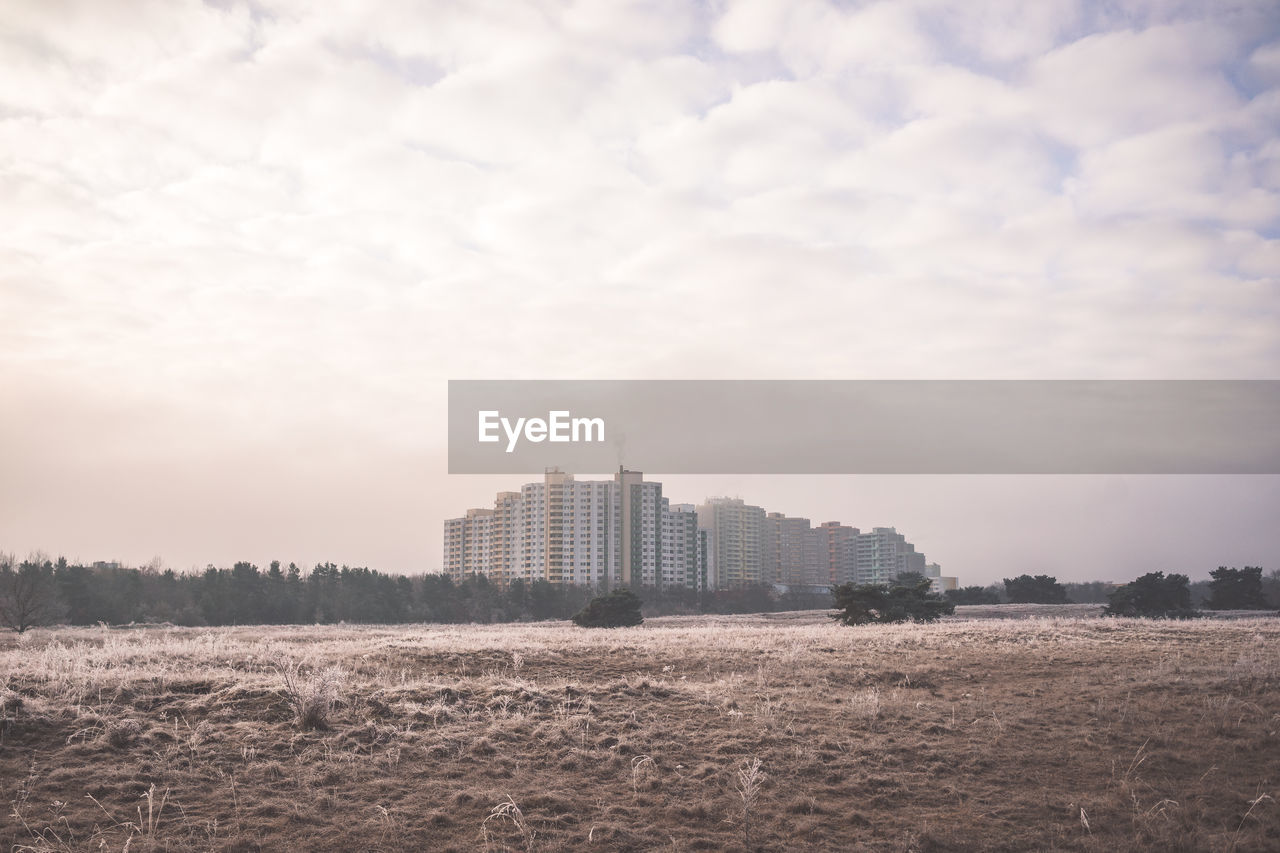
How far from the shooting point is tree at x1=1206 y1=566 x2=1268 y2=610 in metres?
63.2

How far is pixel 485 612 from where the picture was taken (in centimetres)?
8606

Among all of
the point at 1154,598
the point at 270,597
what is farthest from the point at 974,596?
the point at 270,597

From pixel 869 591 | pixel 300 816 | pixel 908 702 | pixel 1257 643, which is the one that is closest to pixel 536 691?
pixel 300 816

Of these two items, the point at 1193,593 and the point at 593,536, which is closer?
the point at 1193,593

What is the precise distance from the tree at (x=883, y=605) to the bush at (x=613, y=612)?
14700 mm

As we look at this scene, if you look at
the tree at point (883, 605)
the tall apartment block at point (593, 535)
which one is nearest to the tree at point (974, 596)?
the tree at point (883, 605)

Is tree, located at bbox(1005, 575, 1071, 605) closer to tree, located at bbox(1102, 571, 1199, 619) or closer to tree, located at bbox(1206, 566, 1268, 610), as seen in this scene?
tree, located at bbox(1206, 566, 1268, 610)

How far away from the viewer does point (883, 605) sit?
46312 mm

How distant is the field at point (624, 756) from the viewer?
41.2 ft

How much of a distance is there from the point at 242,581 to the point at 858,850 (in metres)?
81.1

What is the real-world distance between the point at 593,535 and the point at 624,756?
149 meters

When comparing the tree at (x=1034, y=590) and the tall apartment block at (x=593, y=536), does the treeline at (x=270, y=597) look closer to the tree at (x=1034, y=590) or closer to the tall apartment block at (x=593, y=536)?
the tree at (x=1034, y=590)

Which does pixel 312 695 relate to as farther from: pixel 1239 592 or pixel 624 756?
pixel 1239 592

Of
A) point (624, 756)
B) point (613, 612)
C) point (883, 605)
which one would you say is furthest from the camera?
point (613, 612)
